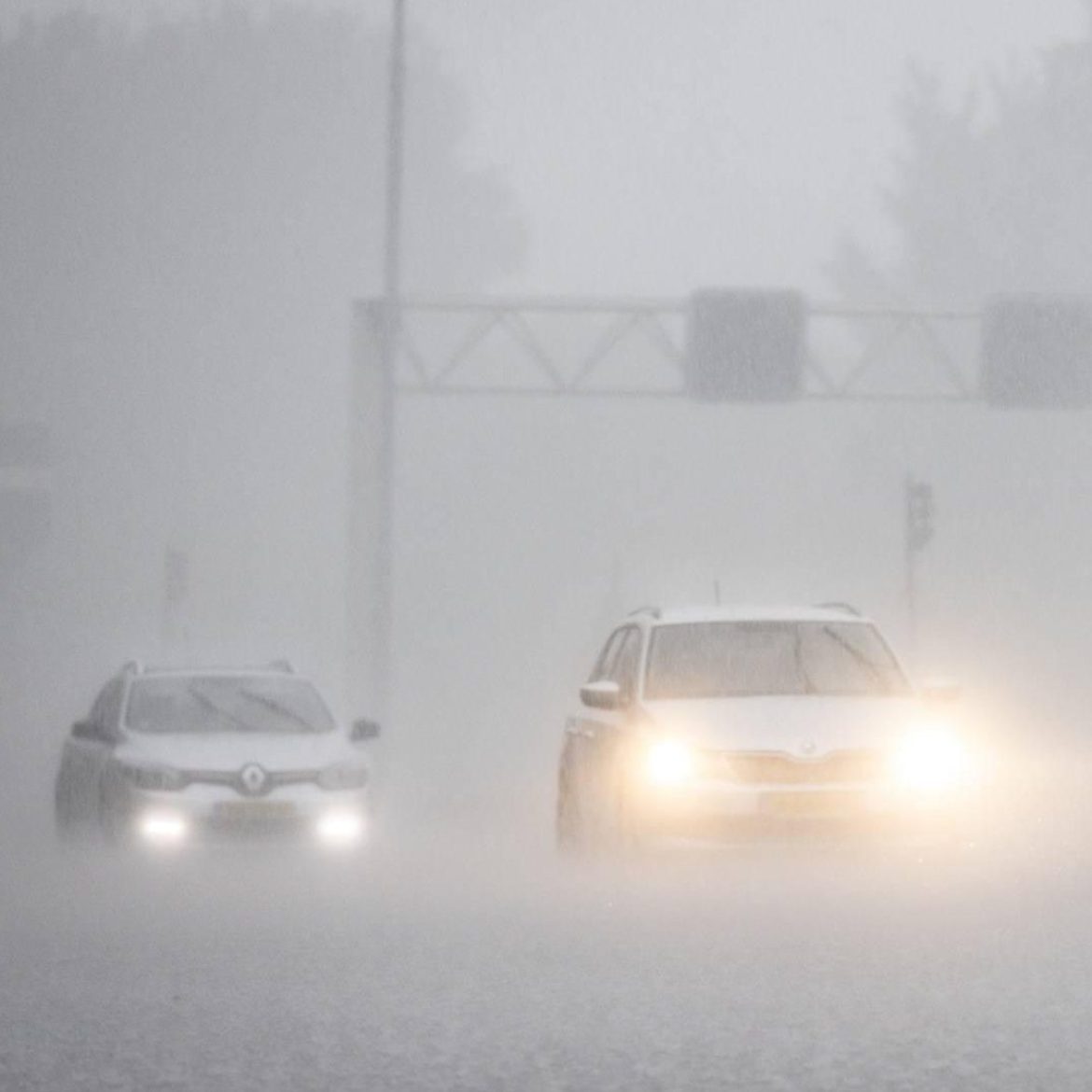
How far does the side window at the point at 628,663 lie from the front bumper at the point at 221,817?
2.03 meters

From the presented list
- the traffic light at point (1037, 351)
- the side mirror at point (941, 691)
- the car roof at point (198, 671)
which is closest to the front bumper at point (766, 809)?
the side mirror at point (941, 691)

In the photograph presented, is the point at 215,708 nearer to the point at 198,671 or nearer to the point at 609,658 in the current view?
the point at 198,671

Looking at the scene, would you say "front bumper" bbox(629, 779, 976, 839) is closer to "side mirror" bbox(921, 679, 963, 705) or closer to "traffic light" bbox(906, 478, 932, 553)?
"side mirror" bbox(921, 679, 963, 705)

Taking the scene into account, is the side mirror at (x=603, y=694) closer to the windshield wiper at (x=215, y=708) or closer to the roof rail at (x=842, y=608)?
the roof rail at (x=842, y=608)

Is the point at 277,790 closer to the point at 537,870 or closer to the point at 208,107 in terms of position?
the point at 537,870

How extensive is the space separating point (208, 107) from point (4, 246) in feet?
24.3

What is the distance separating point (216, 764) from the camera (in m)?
19.8

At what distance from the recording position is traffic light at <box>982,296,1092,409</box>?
4022 cm

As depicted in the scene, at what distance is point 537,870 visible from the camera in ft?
65.5

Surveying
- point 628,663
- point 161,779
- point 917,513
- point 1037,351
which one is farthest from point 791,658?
point 1037,351

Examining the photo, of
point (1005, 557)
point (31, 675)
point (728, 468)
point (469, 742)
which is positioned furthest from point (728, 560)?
point (469, 742)

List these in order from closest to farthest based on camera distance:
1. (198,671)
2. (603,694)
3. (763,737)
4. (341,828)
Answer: (763,737) < (603,694) < (341,828) < (198,671)

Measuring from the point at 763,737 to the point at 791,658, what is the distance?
A: 185 centimetres

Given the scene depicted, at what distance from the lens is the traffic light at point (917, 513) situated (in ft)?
117
